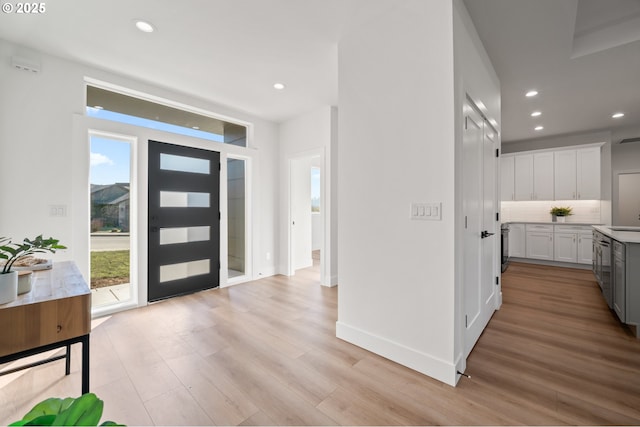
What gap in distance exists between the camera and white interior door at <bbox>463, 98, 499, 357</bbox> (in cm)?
223

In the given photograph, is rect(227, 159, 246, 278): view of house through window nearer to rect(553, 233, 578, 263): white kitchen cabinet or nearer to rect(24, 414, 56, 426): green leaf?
rect(24, 414, 56, 426): green leaf

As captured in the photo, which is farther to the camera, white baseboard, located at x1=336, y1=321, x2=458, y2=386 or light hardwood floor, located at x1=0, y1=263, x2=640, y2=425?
white baseboard, located at x1=336, y1=321, x2=458, y2=386

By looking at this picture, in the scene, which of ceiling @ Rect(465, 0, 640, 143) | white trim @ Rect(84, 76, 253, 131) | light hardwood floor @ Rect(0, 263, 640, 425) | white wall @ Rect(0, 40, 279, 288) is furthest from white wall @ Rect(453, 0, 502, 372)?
white wall @ Rect(0, 40, 279, 288)

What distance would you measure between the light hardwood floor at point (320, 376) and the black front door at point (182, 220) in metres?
0.76

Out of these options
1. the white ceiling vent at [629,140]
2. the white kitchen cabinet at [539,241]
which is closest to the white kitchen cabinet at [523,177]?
the white kitchen cabinet at [539,241]

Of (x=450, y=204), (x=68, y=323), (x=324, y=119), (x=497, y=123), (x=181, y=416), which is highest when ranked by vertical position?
(x=324, y=119)

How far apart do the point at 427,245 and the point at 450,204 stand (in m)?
0.35

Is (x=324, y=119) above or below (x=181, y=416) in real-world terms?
above

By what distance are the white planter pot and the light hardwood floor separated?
2.99 ft

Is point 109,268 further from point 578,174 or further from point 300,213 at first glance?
point 578,174

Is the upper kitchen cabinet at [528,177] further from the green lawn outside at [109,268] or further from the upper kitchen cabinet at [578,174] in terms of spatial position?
the green lawn outside at [109,268]

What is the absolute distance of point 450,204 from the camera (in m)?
1.91

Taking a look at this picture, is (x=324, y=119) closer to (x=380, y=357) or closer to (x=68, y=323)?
(x=380, y=357)

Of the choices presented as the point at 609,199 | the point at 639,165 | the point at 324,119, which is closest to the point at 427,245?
the point at 324,119
